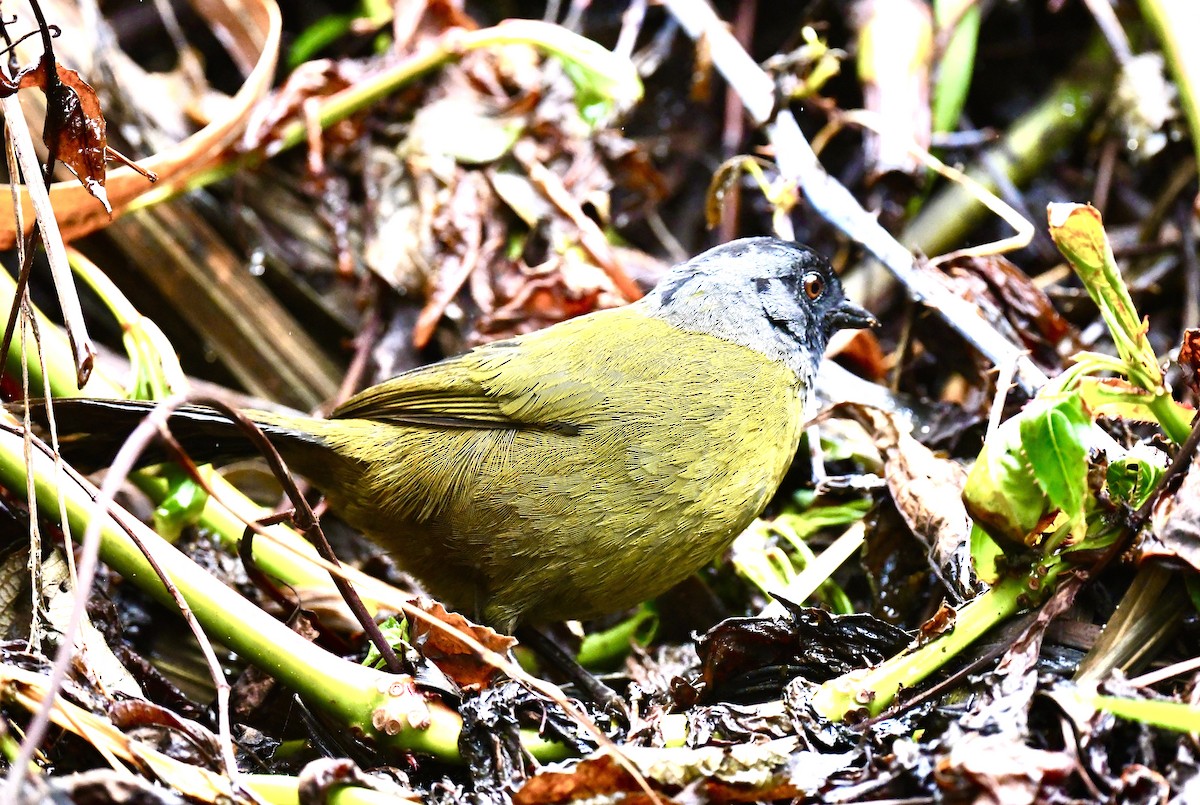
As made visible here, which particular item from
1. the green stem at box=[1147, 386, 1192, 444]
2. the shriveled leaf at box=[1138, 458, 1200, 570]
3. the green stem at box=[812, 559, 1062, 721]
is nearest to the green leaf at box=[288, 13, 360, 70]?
the green stem at box=[812, 559, 1062, 721]

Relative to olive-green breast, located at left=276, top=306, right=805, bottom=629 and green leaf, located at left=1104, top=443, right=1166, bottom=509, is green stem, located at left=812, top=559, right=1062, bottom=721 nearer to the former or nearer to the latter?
green leaf, located at left=1104, top=443, right=1166, bottom=509

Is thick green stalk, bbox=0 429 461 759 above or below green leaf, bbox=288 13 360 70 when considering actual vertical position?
below

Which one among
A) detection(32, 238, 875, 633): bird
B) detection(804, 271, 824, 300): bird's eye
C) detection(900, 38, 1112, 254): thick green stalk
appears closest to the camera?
detection(32, 238, 875, 633): bird

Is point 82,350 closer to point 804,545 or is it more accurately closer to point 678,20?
point 804,545

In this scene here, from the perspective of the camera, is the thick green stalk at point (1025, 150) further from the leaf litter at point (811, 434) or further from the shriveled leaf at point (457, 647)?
the shriveled leaf at point (457, 647)

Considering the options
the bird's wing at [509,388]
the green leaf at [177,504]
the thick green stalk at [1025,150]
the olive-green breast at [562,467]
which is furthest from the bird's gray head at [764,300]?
the green leaf at [177,504]

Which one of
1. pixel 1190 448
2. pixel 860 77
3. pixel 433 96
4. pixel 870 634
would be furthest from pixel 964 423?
pixel 433 96
